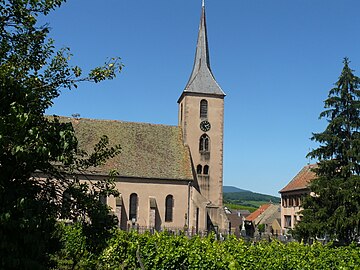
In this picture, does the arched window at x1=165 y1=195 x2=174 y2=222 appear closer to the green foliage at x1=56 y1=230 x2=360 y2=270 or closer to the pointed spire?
the pointed spire

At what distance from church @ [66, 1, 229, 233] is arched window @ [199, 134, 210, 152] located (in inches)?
4.1

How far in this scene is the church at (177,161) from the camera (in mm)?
37656

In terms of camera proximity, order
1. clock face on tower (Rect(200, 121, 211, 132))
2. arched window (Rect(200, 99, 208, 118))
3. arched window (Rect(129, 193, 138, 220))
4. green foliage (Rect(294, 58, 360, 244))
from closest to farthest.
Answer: green foliage (Rect(294, 58, 360, 244)) → arched window (Rect(129, 193, 138, 220)) → clock face on tower (Rect(200, 121, 211, 132)) → arched window (Rect(200, 99, 208, 118))

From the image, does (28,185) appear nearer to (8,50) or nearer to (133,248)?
(8,50)

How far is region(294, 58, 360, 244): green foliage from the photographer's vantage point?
24484 mm

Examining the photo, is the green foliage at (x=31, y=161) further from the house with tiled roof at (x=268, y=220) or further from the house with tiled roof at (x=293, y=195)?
the house with tiled roof at (x=268, y=220)

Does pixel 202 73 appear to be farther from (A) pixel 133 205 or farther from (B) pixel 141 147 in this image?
(A) pixel 133 205

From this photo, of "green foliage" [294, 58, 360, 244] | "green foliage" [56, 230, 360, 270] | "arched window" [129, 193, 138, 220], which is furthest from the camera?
"arched window" [129, 193, 138, 220]

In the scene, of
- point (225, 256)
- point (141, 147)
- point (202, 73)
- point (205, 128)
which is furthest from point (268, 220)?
point (225, 256)

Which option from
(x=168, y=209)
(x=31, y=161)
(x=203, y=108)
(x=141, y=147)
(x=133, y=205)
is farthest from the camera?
(x=203, y=108)

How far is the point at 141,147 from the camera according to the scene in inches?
1606

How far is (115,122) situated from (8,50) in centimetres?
3587

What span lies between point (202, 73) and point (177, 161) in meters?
10.1

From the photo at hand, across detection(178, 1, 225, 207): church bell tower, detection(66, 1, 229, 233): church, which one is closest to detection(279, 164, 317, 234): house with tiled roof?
detection(178, 1, 225, 207): church bell tower
